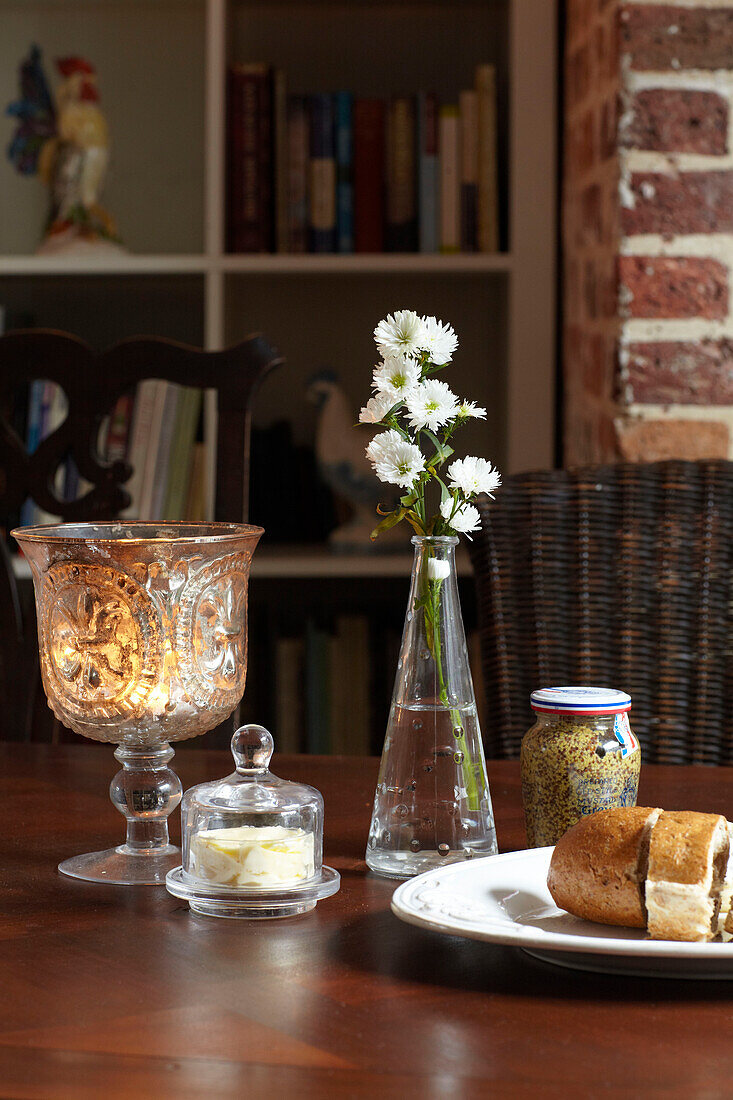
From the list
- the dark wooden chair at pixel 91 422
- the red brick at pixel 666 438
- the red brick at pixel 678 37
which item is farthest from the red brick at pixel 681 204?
the dark wooden chair at pixel 91 422

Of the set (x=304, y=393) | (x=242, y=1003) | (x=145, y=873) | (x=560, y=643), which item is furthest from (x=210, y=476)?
(x=242, y=1003)

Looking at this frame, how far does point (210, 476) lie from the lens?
6.78 feet

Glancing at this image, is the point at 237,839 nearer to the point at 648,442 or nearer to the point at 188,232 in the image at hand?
the point at 648,442

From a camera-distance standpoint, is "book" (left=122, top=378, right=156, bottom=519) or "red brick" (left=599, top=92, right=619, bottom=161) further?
"book" (left=122, top=378, right=156, bottom=519)

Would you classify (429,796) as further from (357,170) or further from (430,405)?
(357,170)

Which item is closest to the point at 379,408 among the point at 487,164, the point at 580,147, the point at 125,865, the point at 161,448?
the point at 125,865

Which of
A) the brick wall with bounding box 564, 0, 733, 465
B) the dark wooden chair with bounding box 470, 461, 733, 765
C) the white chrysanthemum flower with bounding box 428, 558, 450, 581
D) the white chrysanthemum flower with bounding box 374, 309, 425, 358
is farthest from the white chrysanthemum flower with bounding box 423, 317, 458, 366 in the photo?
the brick wall with bounding box 564, 0, 733, 465

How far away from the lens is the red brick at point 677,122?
1.54 m

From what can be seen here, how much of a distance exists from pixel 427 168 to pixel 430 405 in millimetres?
1541

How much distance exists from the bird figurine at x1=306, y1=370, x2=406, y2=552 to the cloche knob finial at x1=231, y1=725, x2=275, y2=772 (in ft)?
4.76

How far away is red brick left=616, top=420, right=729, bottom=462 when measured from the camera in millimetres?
1567

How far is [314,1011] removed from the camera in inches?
20.0

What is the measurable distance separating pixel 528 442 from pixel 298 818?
145 centimetres

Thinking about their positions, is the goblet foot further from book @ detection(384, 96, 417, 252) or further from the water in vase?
book @ detection(384, 96, 417, 252)
